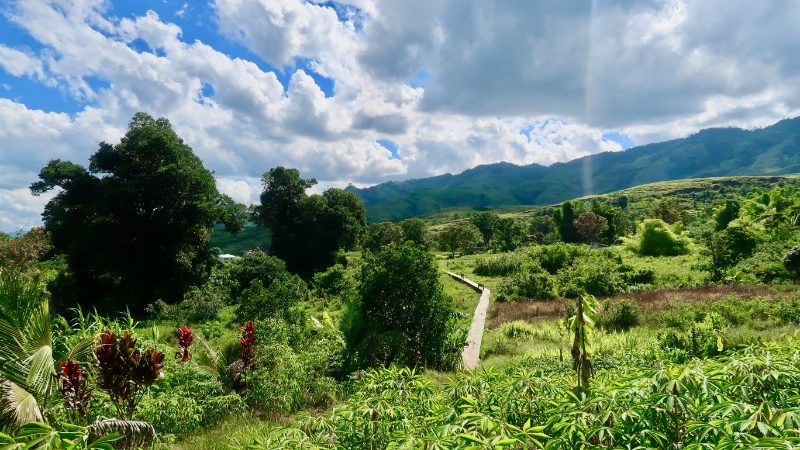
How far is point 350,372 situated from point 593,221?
49416 millimetres

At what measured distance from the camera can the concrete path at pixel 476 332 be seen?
13.3 meters

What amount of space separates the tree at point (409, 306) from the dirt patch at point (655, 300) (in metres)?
6.72

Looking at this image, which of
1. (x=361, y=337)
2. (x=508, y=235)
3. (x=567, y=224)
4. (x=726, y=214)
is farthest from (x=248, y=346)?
(x=567, y=224)

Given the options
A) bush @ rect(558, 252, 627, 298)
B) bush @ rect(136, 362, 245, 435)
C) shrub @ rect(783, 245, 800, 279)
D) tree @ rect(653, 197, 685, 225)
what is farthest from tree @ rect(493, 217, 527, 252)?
bush @ rect(136, 362, 245, 435)

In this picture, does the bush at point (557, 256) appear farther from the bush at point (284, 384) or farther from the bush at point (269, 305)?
the bush at point (284, 384)

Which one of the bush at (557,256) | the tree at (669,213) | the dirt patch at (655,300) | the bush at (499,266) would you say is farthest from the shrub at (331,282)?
the tree at (669,213)

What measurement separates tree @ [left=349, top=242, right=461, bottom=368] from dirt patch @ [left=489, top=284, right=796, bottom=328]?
6716 millimetres

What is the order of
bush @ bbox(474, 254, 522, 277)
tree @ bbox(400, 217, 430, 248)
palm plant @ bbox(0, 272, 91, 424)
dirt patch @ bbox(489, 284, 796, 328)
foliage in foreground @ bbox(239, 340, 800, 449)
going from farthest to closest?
tree @ bbox(400, 217, 430, 248) → bush @ bbox(474, 254, 522, 277) → dirt patch @ bbox(489, 284, 796, 328) → palm plant @ bbox(0, 272, 91, 424) → foliage in foreground @ bbox(239, 340, 800, 449)

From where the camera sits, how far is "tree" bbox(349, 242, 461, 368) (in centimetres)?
1235

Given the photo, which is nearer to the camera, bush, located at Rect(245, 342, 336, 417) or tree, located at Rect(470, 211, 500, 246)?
bush, located at Rect(245, 342, 336, 417)

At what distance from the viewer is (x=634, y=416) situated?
265cm

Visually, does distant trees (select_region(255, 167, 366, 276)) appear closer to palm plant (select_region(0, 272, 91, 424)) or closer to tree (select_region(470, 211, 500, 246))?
tree (select_region(470, 211, 500, 246))

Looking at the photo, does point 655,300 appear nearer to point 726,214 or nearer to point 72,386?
point 72,386

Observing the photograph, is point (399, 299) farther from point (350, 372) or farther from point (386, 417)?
point (386, 417)
